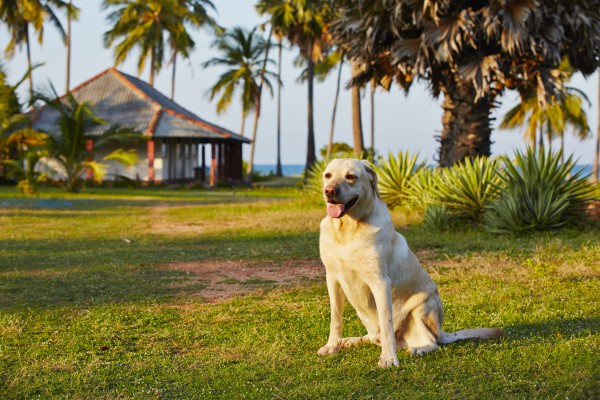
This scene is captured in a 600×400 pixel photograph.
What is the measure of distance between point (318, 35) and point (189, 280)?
32941 millimetres

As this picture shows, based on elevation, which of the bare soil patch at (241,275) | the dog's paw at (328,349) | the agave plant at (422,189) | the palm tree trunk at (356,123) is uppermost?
the palm tree trunk at (356,123)

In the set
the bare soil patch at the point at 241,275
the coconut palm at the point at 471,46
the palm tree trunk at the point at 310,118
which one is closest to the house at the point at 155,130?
the palm tree trunk at the point at 310,118

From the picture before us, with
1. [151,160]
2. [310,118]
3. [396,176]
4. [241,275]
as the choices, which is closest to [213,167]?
[151,160]

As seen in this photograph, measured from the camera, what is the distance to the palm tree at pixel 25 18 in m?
37.7

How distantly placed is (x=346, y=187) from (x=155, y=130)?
29900 mm

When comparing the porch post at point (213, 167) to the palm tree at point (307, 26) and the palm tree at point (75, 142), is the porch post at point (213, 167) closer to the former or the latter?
the palm tree at point (307, 26)

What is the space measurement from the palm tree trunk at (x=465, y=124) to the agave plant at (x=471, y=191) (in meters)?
2.84

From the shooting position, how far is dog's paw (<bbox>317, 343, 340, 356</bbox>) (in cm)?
484

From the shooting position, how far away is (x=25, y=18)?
126ft

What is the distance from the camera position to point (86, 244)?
1190cm

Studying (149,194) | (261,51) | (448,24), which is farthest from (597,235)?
(261,51)

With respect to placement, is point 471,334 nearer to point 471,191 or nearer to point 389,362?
point 389,362

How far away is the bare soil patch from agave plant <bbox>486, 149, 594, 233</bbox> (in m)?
4.08

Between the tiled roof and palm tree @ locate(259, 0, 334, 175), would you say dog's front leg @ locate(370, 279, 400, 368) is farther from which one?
palm tree @ locate(259, 0, 334, 175)
